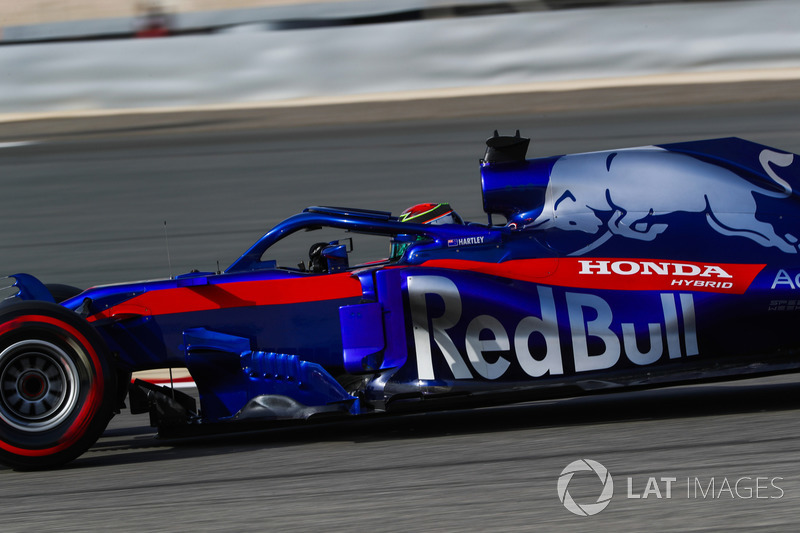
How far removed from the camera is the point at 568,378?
468cm

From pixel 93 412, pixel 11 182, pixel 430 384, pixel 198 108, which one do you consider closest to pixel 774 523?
pixel 430 384

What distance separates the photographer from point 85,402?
445 cm

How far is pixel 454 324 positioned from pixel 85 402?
1701 millimetres

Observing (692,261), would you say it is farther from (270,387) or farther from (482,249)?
(270,387)

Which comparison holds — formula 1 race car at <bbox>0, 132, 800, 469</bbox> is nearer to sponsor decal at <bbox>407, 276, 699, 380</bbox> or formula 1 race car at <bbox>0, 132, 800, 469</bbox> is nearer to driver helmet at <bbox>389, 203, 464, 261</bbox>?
sponsor decal at <bbox>407, 276, 699, 380</bbox>

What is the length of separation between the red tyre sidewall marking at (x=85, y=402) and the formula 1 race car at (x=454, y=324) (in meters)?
0.02

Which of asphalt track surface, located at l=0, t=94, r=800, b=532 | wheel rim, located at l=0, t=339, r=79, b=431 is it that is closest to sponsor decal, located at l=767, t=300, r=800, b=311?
asphalt track surface, located at l=0, t=94, r=800, b=532

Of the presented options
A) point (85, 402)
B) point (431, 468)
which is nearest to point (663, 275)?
point (431, 468)

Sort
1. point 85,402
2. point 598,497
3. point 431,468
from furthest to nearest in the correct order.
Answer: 1. point 85,402
2. point 431,468
3. point 598,497

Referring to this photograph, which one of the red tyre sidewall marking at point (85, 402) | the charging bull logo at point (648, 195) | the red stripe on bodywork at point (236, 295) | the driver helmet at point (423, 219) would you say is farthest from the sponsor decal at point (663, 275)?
the red tyre sidewall marking at point (85, 402)

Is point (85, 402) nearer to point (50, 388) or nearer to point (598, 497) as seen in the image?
point (50, 388)

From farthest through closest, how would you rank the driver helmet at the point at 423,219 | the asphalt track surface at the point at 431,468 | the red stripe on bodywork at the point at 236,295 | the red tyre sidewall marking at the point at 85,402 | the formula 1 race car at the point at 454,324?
the driver helmet at the point at 423,219 < the red stripe on bodywork at the point at 236,295 < the formula 1 race car at the point at 454,324 < the red tyre sidewall marking at the point at 85,402 < the asphalt track surface at the point at 431,468

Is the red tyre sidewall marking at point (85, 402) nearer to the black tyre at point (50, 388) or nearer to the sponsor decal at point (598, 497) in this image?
the black tyre at point (50, 388)

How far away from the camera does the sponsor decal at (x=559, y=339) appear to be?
468cm
